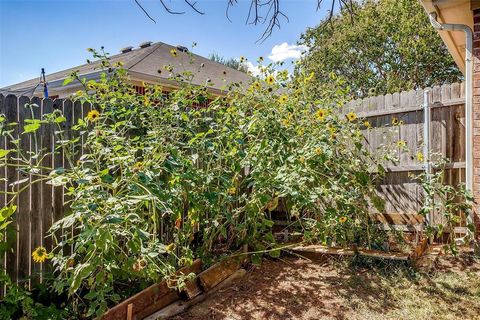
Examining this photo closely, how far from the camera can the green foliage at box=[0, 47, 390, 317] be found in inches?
87.0

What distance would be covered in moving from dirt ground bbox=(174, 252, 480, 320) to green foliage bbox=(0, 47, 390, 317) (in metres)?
0.28

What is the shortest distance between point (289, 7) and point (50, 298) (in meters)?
2.49

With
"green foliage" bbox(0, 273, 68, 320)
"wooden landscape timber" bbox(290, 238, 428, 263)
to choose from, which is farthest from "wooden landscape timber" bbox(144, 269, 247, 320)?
"wooden landscape timber" bbox(290, 238, 428, 263)

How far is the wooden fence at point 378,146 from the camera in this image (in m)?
2.68

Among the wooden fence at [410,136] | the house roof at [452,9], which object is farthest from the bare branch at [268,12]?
the wooden fence at [410,136]

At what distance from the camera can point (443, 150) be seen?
4008mm

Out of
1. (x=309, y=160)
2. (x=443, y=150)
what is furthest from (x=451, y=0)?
(x=309, y=160)

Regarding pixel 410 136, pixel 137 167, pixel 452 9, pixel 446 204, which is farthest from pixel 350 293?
pixel 452 9

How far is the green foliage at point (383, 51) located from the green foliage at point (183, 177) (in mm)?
9536

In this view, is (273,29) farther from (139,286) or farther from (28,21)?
(28,21)

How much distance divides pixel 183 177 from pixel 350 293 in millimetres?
1535

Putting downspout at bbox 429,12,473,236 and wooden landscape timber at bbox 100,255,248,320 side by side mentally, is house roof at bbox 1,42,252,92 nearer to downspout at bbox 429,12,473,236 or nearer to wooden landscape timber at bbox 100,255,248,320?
downspout at bbox 429,12,473,236

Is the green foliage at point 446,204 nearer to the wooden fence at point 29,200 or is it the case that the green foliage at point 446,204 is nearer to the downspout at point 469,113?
the downspout at point 469,113

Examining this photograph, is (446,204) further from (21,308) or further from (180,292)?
(21,308)
